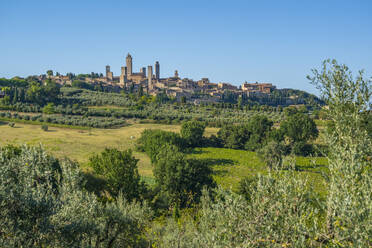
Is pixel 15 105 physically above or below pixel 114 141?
above

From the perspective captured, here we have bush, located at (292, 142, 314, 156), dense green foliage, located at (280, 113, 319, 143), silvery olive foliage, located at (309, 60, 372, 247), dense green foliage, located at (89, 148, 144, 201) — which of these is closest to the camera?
silvery olive foliage, located at (309, 60, 372, 247)

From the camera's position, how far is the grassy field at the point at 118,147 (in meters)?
52.2

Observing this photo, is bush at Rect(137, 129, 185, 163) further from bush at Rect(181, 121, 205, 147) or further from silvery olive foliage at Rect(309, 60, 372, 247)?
silvery olive foliage at Rect(309, 60, 372, 247)

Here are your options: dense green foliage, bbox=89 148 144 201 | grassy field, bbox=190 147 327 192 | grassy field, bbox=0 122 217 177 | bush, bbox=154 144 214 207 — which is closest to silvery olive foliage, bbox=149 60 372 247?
dense green foliage, bbox=89 148 144 201

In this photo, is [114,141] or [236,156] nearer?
[236,156]

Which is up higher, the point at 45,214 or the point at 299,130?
the point at 45,214

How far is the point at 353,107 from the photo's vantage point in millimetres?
11172

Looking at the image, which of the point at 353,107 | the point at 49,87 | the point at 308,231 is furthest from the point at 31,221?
the point at 49,87

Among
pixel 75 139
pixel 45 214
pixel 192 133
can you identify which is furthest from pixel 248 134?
pixel 45 214

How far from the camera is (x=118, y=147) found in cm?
6569

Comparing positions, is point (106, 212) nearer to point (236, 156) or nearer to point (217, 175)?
point (217, 175)

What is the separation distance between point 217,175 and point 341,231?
42.5 m

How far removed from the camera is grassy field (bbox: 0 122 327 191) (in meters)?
52.2

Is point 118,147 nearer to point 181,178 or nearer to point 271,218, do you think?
point 181,178
